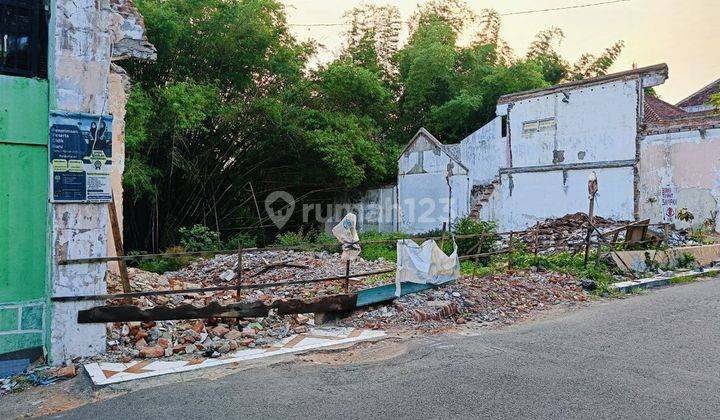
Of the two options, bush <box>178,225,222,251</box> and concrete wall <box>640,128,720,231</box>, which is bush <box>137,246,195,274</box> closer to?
bush <box>178,225,222,251</box>

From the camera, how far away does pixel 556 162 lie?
1761 cm

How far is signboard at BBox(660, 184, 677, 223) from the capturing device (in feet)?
50.2

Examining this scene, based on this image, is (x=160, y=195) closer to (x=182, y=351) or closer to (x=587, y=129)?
(x=182, y=351)

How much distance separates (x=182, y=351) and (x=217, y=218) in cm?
1076

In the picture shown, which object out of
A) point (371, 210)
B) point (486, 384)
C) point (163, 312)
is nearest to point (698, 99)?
point (371, 210)

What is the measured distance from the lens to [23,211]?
16.3ft

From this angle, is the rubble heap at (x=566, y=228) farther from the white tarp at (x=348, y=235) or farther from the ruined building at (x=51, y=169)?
the ruined building at (x=51, y=169)

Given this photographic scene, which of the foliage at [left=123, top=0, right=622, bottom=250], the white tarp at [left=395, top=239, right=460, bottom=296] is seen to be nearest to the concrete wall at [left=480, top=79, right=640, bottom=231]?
the foliage at [left=123, top=0, right=622, bottom=250]

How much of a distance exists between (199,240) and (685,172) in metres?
14.2

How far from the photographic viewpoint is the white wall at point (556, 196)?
1603 cm

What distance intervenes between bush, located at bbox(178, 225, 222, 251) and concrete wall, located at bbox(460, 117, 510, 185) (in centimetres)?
1008

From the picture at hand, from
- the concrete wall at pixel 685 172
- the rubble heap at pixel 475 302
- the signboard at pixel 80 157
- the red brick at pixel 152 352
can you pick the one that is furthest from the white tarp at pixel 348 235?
the concrete wall at pixel 685 172

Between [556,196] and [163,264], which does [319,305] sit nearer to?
[163,264]

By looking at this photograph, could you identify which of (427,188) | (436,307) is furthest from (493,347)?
(427,188)
